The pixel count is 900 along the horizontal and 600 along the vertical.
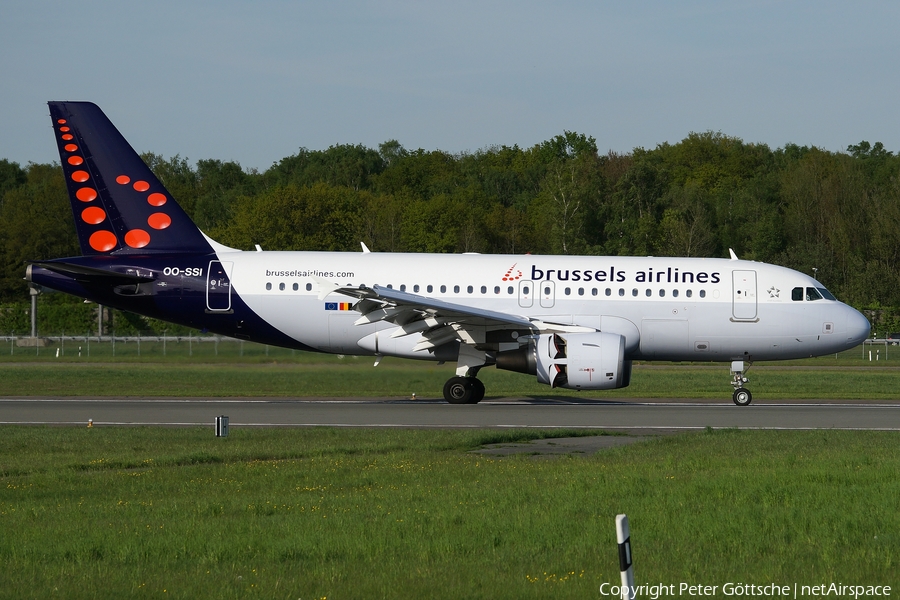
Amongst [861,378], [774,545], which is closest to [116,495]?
[774,545]

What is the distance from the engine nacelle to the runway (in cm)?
63

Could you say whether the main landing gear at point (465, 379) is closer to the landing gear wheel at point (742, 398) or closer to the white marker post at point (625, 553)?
the landing gear wheel at point (742, 398)

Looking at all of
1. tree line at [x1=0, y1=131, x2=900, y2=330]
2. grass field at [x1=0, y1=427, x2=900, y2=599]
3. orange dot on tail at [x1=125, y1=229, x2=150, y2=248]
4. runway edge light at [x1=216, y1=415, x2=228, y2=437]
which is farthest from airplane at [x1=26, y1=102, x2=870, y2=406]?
tree line at [x1=0, y1=131, x2=900, y2=330]

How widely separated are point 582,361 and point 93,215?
12071 millimetres

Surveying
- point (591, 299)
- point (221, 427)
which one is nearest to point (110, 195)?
point (221, 427)

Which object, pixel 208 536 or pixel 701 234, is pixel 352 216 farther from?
pixel 208 536

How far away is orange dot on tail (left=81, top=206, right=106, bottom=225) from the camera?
2508cm

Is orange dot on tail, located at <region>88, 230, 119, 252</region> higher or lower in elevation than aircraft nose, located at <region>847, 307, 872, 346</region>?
higher

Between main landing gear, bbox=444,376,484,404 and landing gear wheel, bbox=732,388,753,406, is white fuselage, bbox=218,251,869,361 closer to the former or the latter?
main landing gear, bbox=444,376,484,404

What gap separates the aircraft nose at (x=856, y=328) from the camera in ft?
82.5

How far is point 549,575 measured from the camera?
7.62 meters

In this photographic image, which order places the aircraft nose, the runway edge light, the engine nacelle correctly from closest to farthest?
the runway edge light
the engine nacelle
the aircraft nose

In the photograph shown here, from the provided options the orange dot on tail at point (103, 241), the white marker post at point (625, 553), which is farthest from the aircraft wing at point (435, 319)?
the white marker post at point (625, 553)

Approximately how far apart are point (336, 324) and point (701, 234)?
45.2 meters
